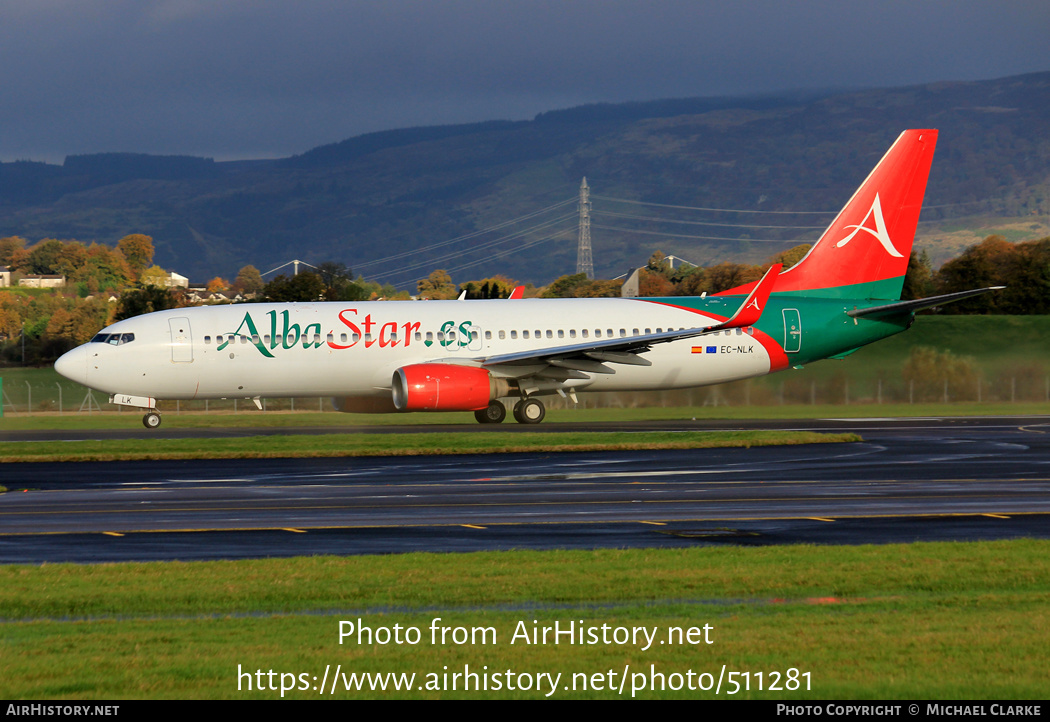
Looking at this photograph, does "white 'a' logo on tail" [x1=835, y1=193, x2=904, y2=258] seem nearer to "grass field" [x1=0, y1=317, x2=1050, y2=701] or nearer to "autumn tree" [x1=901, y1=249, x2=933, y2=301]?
"grass field" [x1=0, y1=317, x2=1050, y2=701]

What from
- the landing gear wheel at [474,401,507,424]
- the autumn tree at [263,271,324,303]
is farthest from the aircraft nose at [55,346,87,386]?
the autumn tree at [263,271,324,303]

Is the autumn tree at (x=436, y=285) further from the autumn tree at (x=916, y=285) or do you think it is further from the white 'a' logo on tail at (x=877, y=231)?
the white 'a' logo on tail at (x=877, y=231)

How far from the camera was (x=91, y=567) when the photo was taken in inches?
498

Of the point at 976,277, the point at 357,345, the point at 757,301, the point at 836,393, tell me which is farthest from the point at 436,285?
the point at 757,301

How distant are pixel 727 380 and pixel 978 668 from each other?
3107 cm

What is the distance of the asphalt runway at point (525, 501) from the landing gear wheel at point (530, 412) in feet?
31.9

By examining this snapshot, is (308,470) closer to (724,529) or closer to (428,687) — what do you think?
(724,529)

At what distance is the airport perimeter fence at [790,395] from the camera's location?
46594mm

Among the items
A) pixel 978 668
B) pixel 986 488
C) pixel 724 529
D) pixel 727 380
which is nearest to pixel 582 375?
pixel 727 380

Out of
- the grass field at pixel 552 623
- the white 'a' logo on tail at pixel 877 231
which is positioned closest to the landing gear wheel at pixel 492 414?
the white 'a' logo on tail at pixel 877 231

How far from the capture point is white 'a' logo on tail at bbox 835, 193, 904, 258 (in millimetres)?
39719

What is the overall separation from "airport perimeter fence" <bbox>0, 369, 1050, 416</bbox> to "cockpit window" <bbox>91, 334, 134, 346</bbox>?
34.9 ft

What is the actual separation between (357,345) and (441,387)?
3.26 m

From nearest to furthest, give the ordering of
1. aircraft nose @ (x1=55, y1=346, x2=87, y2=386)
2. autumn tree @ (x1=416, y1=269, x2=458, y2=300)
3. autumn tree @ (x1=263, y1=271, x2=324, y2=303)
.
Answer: aircraft nose @ (x1=55, y1=346, x2=87, y2=386) < autumn tree @ (x1=263, y1=271, x2=324, y2=303) < autumn tree @ (x1=416, y1=269, x2=458, y2=300)
